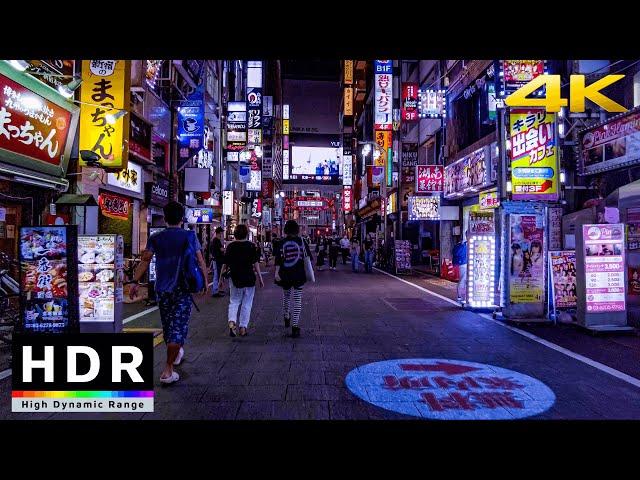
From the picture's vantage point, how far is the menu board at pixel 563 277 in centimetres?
951

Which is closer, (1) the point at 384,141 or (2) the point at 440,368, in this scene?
(2) the point at 440,368

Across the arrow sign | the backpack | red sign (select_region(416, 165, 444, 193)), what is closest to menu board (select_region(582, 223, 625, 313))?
the arrow sign

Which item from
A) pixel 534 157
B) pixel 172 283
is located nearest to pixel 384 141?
pixel 534 157

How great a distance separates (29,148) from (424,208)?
1786cm

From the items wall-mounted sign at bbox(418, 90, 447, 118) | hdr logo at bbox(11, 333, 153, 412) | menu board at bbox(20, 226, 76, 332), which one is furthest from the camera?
wall-mounted sign at bbox(418, 90, 447, 118)

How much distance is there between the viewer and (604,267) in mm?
8414

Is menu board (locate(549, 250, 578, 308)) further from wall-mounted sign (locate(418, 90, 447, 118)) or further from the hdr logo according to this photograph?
wall-mounted sign (locate(418, 90, 447, 118))

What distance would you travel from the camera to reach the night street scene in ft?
14.5

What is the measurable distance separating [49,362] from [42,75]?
924cm

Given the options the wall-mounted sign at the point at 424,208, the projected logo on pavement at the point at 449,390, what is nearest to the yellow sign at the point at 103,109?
the projected logo on pavement at the point at 449,390

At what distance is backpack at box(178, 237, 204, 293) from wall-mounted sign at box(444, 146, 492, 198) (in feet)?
51.3

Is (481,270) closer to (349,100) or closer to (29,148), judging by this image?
(29,148)
